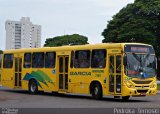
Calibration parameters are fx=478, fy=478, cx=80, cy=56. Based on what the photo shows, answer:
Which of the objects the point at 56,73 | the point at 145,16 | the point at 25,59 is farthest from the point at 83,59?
the point at 145,16

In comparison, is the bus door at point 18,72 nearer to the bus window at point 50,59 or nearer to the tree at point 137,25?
the bus window at point 50,59

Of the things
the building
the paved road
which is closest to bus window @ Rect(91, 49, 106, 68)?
the paved road

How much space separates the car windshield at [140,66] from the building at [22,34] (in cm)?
6377

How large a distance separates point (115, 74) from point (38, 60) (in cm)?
757

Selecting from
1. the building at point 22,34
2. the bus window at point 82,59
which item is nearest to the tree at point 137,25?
the building at point 22,34

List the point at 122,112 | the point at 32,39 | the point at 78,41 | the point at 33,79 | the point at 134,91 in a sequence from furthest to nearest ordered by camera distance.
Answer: the point at 78,41, the point at 32,39, the point at 33,79, the point at 134,91, the point at 122,112

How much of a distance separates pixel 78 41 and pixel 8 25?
2176 cm

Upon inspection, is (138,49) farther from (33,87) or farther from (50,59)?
(33,87)

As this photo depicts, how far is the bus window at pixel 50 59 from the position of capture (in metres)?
28.0

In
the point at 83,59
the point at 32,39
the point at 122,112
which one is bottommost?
the point at 122,112

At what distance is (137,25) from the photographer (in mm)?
63938

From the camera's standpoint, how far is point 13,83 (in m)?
31.9

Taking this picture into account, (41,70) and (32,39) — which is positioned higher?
(32,39)

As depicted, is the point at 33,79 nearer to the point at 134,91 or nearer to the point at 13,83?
the point at 13,83
